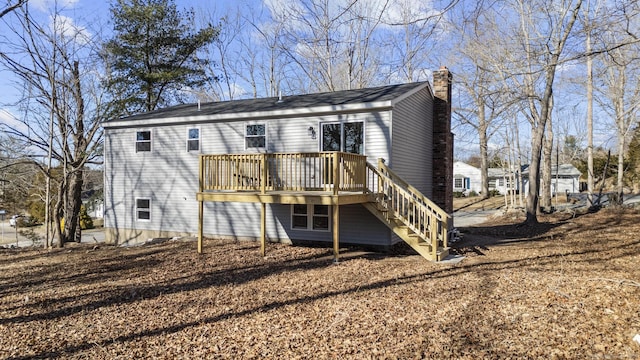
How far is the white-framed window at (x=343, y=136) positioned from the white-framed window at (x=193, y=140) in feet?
15.2

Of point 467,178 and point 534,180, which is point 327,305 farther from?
point 467,178

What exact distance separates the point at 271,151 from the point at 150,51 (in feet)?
47.2

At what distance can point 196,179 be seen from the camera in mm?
14266

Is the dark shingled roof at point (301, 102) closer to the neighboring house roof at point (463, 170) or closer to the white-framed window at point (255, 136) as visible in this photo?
the white-framed window at point (255, 136)

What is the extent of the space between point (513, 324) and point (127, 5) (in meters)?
24.0

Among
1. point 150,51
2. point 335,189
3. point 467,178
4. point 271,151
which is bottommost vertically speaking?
point 335,189

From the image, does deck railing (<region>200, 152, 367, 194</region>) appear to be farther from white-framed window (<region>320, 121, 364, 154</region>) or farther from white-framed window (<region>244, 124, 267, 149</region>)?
white-framed window (<region>244, 124, 267, 149</region>)

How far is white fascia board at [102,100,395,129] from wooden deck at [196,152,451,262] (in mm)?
1518

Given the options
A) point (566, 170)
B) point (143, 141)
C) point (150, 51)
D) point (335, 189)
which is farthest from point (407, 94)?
point (566, 170)

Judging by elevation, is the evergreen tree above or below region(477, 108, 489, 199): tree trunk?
above

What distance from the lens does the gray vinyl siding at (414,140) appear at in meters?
11.7

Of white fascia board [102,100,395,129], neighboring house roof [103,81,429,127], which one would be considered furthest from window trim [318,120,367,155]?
neighboring house roof [103,81,429,127]

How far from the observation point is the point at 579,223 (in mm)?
15781

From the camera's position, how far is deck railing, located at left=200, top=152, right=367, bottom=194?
10.1 meters
